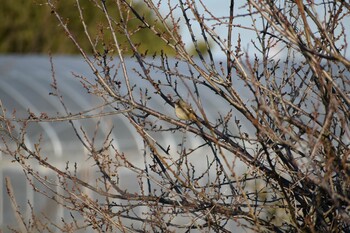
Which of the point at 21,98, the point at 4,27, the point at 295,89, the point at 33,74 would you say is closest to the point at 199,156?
the point at 21,98

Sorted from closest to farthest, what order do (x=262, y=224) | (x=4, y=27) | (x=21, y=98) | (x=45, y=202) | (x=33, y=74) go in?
(x=262, y=224) → (x=45, y=202) → (x=21, y=98) → (x=33, y=74) → (x=4, y=27)

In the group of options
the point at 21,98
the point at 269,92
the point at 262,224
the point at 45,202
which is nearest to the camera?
the point at 269,92

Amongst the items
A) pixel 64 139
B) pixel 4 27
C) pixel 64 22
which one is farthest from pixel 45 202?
pixel 4 27

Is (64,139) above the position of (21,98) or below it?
below

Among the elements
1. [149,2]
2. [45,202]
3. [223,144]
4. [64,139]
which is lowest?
[223,144]

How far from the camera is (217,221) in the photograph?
3.84 metres

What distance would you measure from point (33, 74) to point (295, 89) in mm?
14057

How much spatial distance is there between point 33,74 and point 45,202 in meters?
4.90

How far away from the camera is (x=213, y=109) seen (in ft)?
53.1

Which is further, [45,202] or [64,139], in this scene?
[64,139]

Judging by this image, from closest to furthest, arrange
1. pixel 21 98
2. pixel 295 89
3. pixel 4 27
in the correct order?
pixel 295 89, pixel 21 98, pixel 4 27

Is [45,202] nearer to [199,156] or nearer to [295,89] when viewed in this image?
[199,156]

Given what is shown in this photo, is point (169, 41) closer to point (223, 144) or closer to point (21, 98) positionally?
point (223, 144)

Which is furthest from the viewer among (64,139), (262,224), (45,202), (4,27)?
(4,27)
